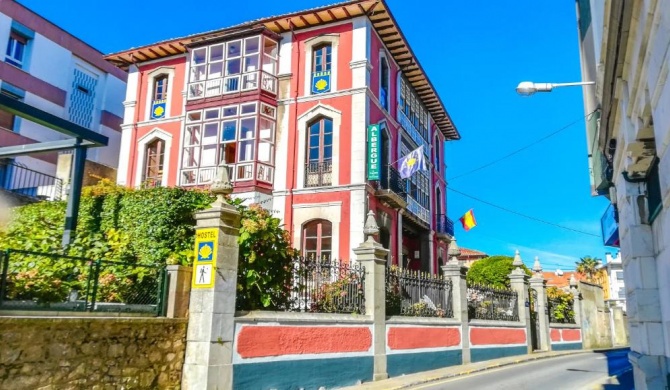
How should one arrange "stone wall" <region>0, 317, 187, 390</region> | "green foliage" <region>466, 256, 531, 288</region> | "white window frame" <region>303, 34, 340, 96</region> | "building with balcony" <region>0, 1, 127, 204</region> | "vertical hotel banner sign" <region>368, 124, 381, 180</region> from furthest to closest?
"green foliage" <region>466, 256, 531, 288</region> → "building with balcony" <region>0, 1, 127, 204</region> → "white window frame" <region>303, 34, 340, 96</region> → "vertical hotel banner sign" <region>368, 124, 381, 180</region> → "stone wall" <region>0, 317, 187, 390</region>

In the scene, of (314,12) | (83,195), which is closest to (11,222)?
(83,195)

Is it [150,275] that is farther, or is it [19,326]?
[150,275]

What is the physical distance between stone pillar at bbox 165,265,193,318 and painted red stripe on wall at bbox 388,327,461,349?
584cm

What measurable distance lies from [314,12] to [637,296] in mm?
16232

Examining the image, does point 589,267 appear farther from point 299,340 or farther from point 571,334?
point 299,340

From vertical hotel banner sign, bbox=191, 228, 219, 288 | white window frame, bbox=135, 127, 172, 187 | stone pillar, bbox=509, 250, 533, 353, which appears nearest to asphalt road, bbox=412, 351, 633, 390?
stone pillar, bbox=509, 250, 533, 353

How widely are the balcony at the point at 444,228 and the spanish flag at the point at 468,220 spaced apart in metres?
3.31

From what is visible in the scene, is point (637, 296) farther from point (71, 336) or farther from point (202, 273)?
point (71, 336)

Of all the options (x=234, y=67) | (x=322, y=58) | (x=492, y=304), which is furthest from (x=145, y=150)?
(x=492, y=304)

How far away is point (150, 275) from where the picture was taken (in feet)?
29.6

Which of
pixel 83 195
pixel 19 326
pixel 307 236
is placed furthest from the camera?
pixel 307 236

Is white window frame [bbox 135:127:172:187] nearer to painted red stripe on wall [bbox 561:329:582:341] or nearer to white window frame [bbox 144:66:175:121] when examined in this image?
white window frame [bbox 144:66:175:121]

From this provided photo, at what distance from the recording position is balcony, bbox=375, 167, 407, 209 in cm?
2056

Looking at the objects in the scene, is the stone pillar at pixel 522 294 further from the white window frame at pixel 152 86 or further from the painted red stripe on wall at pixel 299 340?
the white window frame at pixel 152 86
